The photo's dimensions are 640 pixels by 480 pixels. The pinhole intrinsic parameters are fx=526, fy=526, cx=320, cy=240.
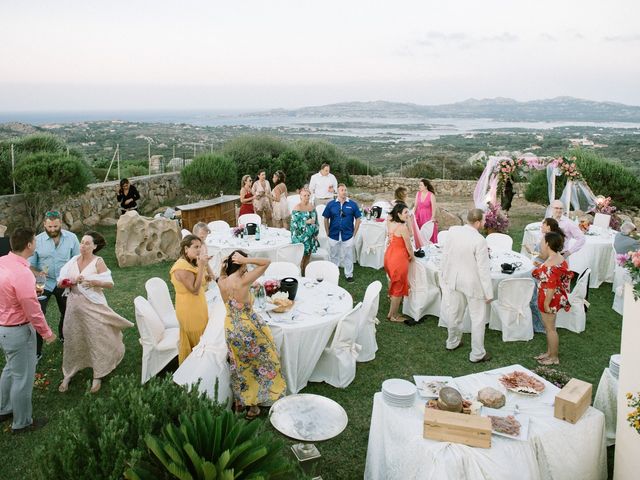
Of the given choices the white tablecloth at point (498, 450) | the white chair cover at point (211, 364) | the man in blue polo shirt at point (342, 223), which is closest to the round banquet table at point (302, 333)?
the white chair cover at point (211, 364)

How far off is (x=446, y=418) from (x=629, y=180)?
14966 millimetres

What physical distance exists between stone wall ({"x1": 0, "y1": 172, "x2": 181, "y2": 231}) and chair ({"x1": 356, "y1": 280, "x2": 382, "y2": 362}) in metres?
9.10

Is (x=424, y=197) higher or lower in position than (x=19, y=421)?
higher

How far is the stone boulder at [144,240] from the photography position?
33.8ft

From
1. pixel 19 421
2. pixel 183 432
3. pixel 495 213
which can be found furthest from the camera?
pixel 495 213

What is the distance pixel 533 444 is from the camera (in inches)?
140

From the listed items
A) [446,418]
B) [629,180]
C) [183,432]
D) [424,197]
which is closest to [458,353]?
[446,418]

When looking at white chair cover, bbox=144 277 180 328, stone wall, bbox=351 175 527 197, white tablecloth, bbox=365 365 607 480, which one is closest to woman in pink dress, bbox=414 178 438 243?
white chair cover, bbox=144 277 180 328

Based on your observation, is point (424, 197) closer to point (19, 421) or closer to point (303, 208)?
point (303, 208)

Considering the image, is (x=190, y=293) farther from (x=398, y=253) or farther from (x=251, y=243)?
(x=251, y=243)

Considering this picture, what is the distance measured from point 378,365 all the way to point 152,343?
2.59 meters

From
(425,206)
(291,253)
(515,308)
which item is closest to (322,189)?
(425,206)

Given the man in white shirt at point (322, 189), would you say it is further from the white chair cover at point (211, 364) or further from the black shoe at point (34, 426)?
the black shoe at point (34, 426)

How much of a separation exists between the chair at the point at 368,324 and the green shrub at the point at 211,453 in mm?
3225
